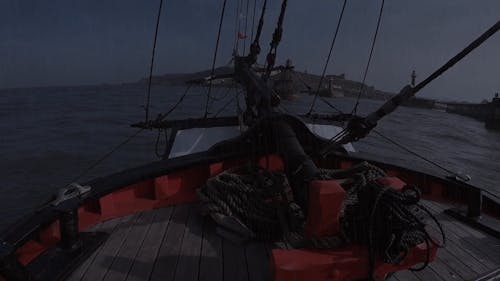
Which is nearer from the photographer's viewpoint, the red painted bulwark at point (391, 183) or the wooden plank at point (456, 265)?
the red painted bulwark at point (391, 183)

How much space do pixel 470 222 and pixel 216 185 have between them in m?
3.37

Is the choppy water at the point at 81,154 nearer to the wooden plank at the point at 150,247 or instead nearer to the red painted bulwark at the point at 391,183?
the red painted bulwark at the point at 391,183

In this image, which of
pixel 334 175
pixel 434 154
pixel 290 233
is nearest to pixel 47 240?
pixel 290 233

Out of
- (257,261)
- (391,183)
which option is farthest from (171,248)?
(391,183)

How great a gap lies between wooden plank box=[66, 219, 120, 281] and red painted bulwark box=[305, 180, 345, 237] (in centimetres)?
220

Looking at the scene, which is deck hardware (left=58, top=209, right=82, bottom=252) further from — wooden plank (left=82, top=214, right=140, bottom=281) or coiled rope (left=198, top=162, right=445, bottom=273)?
coiled rope (left=198, top=162, right=445, bottom=273)

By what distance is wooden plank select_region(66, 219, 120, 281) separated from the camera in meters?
2.81

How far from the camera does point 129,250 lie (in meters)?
3.21

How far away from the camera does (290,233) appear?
9.86ft

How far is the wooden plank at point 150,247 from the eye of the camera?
9.42 feet

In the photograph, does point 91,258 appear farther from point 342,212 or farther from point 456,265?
point 456,265

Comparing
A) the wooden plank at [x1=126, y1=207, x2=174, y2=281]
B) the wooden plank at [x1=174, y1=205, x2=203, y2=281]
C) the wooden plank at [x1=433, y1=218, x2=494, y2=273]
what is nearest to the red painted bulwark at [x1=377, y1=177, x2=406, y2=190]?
the wooden plank at [x1=433, y1=218, x2=494, y2=273]

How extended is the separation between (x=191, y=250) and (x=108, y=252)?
88cm

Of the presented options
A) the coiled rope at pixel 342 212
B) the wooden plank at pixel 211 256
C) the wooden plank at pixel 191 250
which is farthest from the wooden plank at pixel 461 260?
the wooden plank at pixel 191 250
